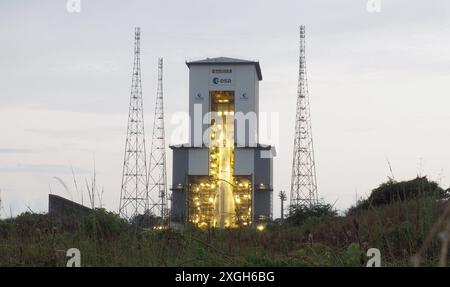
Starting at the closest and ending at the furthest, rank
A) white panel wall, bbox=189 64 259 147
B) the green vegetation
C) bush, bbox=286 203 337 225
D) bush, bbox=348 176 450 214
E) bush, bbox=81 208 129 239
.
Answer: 1. the green vegetation
2. bush, bbox=348 176 450 214
3. bush, bbox=81 208 129 239
4. bush, bbox=286 203 337 225
5. white panel wall, bbox=189 64 259 147

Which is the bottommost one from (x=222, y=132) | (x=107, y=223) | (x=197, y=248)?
(x=197, y=248)

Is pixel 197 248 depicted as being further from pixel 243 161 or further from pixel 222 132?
pixel 243 161

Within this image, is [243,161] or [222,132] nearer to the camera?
[222,132]

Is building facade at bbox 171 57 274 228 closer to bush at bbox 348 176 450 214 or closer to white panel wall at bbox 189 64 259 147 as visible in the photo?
white panel wall at bbox 189 64 259 147

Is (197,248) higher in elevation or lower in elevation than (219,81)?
lower

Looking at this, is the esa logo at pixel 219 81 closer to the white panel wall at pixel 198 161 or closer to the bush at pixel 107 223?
the white panel wall at pixel 198 161

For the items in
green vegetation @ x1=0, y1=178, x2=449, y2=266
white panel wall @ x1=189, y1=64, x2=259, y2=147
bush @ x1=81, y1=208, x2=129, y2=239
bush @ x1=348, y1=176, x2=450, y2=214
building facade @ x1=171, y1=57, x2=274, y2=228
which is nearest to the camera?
green vegetation @ x1=0, y1=178, x2=449, y2=266

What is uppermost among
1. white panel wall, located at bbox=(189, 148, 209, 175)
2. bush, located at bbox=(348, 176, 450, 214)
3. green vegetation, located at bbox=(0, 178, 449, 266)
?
white panel wall, located at bbox=(189, 148, 209, 175)

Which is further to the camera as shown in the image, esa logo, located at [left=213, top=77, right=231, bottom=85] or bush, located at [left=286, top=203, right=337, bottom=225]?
esa logo, located at [left=213, top=77, right=231, bottom=85]

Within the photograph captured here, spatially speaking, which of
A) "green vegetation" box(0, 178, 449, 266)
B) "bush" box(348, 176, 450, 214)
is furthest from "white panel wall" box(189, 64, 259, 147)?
"green vegetation" box(0, 178, 449, 266)

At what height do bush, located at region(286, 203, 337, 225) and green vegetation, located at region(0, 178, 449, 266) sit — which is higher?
bush, located at region(286, 203, 337, 225)

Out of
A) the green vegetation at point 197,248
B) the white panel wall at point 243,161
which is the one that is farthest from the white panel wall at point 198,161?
the green vegetation at point 197,248

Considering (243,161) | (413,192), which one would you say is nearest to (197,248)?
(413,192)
